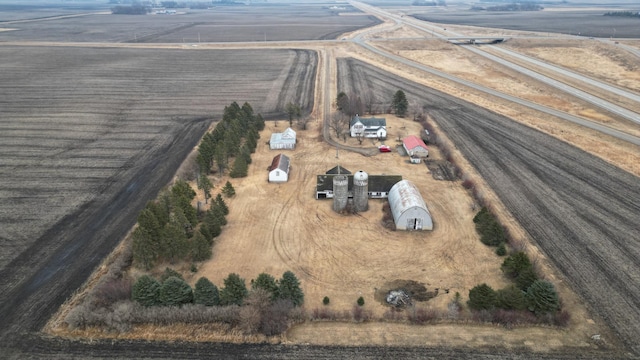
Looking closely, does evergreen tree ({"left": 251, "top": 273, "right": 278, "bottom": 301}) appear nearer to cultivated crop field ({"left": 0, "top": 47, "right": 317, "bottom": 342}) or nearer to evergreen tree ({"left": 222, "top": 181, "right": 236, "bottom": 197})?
cultivated crop field ({"left": 0, "top": 47, "right": 317, "bottom": 342})

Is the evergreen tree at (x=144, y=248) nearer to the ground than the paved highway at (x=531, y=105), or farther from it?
nearer to the ground

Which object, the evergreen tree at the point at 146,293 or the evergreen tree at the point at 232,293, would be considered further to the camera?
the evergreen tree at the point at 232,293

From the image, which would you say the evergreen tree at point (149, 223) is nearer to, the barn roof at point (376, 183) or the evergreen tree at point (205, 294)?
the evergreen tree at point (205, 294)

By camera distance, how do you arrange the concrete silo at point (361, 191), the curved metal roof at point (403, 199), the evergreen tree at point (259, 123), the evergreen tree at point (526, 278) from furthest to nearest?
the evergreen tree at point (259, 123) → the concrete silo at point (361, 191) → the curved metal roof at point (403, 199) → the evergreen tree at point (526, 278)

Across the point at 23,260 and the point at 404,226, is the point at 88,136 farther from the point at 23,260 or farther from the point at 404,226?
the point at 404,226

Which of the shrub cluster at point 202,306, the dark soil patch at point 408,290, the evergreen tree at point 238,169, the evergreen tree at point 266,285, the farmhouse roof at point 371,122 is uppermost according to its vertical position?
the farmhouse roof at point 371,122

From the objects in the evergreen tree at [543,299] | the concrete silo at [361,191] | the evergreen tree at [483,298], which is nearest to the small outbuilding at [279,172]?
the concrete silo at [361,191]

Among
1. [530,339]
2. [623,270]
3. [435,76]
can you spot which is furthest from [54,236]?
[435,76]
